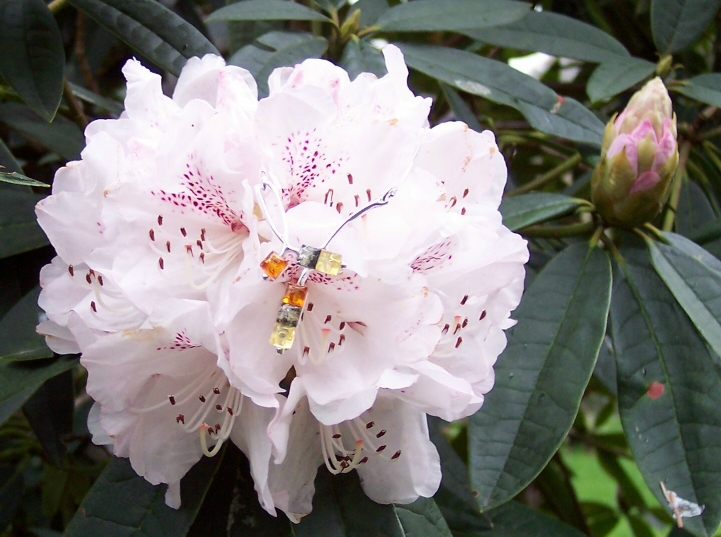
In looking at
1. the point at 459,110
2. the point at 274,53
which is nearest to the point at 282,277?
the point at 274,53

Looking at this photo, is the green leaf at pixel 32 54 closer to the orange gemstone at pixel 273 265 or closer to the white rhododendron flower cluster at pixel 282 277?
the white rhododendron flower cluster at pixel 282 277

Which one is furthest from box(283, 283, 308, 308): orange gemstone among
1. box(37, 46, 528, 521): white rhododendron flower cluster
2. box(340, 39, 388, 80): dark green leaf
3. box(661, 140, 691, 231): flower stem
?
→ box(661, 140, 691, 231): flower stem

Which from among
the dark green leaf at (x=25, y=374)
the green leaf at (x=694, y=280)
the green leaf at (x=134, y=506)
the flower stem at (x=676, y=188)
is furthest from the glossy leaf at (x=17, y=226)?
the flower stem at (x=676, y=188)

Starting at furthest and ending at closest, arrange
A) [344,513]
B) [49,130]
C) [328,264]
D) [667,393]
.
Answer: [49,130] → [667,393] → [344,513] → [328,264]

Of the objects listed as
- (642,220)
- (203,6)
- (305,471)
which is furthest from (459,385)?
(203,6)

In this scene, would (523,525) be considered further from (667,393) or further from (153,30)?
(153,30)

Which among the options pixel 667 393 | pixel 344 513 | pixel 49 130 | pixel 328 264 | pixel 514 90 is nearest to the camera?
pixel 328 264

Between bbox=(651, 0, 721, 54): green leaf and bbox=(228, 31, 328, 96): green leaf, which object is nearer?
bbox=(228, 31, 328, 96): green leaf

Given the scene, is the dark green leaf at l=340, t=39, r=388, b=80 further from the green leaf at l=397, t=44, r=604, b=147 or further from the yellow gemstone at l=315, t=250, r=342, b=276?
the yellow gemstone at l=315, t=250, r=342, b=276
